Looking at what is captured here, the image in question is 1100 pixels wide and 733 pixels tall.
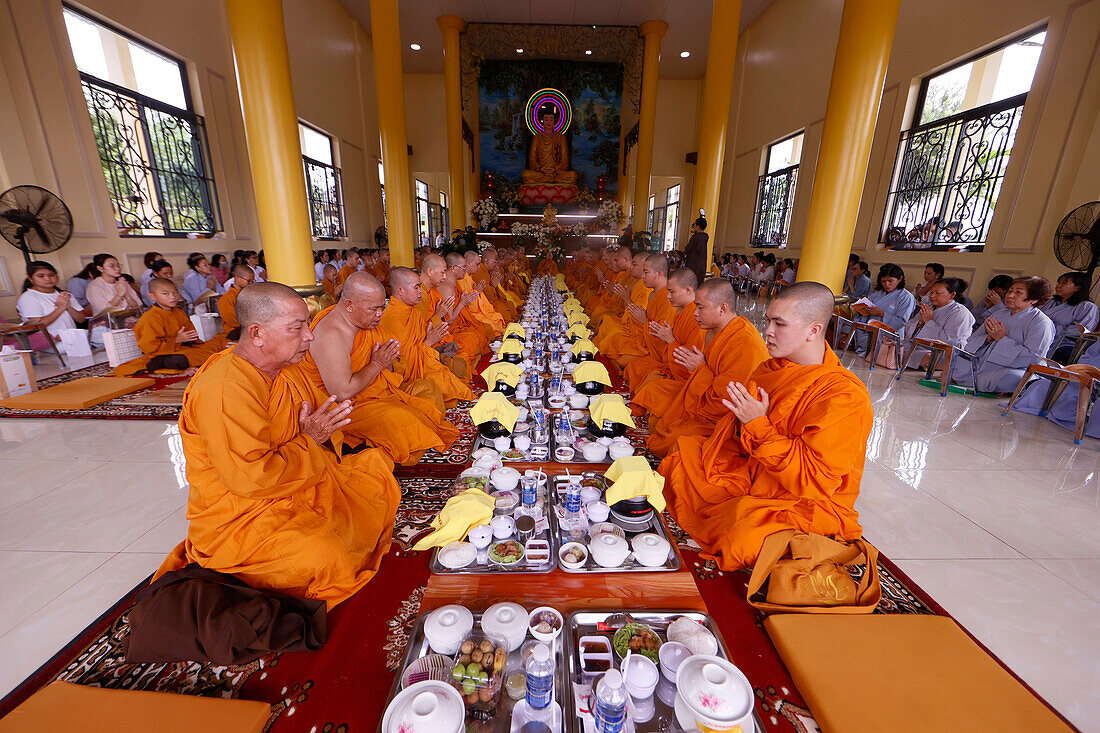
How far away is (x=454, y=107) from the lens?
15.3 m

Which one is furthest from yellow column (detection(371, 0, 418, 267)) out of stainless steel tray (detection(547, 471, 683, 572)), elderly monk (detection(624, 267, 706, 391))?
stainless steel tray (detection(547, 471, 683, 572))

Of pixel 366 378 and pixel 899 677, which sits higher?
pixel 366 378

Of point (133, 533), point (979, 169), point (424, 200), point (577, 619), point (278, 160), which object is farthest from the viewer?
point (424, 200)

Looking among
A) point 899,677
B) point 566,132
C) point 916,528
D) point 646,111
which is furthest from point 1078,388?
point 566,132

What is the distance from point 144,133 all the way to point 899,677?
12783 mm

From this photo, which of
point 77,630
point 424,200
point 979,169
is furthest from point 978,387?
point 424,200

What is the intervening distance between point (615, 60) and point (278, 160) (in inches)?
651

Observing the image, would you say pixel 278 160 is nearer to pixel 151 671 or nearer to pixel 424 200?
pixel 151 671

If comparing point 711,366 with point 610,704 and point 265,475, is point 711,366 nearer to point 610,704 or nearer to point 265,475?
point 610,704

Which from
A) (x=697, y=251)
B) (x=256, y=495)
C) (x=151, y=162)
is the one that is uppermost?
(x=151, y=162)

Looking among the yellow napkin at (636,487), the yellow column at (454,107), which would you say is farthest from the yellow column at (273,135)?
the yellow column at (454,107)

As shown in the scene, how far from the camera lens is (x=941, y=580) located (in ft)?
8.76

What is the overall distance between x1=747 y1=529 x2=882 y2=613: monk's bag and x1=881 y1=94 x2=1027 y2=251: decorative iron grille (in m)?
8.97

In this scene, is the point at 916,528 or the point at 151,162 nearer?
the point at 916,528
